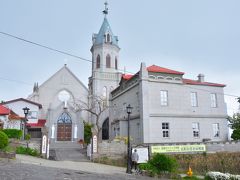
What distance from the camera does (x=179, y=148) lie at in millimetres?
22922

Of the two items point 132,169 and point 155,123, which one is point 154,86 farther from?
point 132,169

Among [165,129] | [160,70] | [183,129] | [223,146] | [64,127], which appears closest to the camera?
[223,146]

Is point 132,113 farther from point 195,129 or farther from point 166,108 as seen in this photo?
point 195,129

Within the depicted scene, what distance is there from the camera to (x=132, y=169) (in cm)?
1809

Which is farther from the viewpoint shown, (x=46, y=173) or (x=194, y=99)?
(x=194, y=99)

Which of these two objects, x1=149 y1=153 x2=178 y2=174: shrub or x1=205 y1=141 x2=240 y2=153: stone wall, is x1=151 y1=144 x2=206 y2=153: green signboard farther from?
x1=149 y1=153 x2=178 y2=174: shrub

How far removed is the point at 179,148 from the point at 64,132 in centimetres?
2026

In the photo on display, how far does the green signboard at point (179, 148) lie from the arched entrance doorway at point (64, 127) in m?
19.2

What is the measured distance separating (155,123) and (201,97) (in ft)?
21.7

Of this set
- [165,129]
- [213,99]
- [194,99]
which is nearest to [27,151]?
[165,129]

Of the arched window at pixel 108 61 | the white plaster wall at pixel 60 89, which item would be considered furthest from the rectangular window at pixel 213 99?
the arched window at pixel 108 61

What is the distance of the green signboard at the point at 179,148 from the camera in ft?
72.3

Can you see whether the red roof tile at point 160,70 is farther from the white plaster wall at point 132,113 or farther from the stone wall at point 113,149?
the stone wall at point 113,149

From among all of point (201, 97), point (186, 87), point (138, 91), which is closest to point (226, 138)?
point (201, 97)
